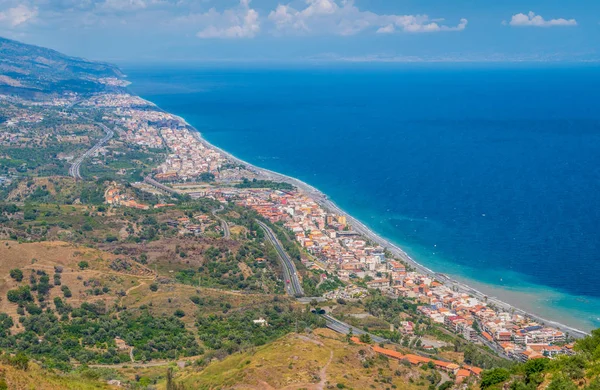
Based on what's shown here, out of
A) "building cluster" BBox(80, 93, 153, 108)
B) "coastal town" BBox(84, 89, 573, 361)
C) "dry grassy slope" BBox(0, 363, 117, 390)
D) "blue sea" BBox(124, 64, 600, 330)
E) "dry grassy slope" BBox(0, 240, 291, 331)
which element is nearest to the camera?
"dry grassy slope" BBox(0, 363, 117, 390)

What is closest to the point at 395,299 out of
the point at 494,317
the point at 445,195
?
the point at 494,317

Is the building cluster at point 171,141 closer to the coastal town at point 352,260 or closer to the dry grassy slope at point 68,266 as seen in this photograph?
the coastal town at point 352,260

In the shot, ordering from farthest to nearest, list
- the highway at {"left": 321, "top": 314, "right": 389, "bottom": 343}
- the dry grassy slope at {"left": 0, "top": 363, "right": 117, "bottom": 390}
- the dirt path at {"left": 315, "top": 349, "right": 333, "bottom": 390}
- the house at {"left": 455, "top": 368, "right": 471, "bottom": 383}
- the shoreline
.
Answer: the shoreline → the highway at {"left": 321, "top": 314, "right": 389, "bottom": 343} → the house at {"left": 455, "top": 368, "right": 471, "bottom": 383} → the dirt path at {"left": 315, "top": 349, "right": 333, "bottom": 390} → the dry grassy slope at {"left": 0, "top": 363, "right": 117, "bottom": 390}

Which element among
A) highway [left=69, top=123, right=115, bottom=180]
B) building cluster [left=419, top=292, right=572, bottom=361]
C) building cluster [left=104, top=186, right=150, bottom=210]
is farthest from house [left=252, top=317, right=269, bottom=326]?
highway [left=69, top=123, right=115, bottom=180]

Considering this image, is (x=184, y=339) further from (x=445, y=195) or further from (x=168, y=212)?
(x=445, y=195)

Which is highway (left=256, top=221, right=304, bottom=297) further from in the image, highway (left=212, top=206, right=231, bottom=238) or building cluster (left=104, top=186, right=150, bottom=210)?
building cluster (left=104, top=186, right=150, bottom=210)

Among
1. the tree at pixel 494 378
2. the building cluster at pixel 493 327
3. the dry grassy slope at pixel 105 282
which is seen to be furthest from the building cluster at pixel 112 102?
the tree at pixel 494 378

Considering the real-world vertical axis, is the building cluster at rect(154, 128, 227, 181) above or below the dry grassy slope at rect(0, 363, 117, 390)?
below
